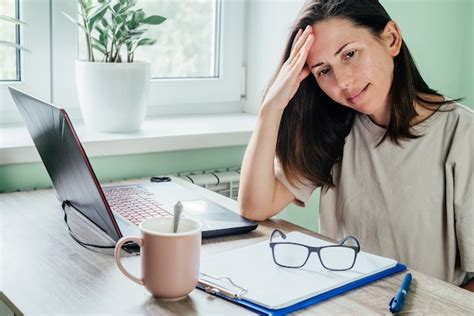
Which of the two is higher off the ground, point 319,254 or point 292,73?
point 292,73

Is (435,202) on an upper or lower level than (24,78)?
lower

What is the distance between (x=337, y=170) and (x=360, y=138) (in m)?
0.10

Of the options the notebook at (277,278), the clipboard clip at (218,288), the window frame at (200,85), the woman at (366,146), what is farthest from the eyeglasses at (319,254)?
the window frame at (200,85)

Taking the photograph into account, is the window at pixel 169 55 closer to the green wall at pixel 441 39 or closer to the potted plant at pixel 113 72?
the potted plant at pixel 113 72

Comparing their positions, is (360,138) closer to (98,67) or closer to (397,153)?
(397,153)

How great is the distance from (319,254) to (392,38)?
0.55 metres

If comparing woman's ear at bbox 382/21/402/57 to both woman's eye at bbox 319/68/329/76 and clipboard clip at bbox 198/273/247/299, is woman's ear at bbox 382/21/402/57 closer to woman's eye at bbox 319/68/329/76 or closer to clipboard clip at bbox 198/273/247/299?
woman's eye at bbox 319/68/329/76

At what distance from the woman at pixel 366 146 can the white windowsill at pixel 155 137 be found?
1.27 ft

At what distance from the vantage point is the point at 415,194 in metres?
1.49

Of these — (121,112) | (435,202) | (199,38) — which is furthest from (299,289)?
→ (199,38)

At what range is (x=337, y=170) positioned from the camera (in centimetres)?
164

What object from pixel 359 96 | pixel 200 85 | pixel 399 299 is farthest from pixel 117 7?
pixel 399 299

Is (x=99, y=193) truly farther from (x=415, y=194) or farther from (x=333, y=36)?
(x=415, y=194)

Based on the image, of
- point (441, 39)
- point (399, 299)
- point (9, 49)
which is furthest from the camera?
point (441, 39)
